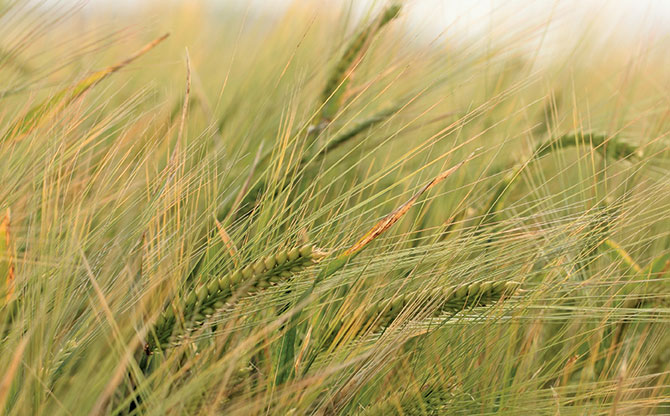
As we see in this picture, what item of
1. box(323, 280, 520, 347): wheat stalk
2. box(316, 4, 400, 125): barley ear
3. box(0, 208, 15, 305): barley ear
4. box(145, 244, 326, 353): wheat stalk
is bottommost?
box(323, 280, 520, 347): wheat stalk

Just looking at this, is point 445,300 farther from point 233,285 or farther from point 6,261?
point 6,261

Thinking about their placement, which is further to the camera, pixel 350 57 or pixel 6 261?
pixel 350 57

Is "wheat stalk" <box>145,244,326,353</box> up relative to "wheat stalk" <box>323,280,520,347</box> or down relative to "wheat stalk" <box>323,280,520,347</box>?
up

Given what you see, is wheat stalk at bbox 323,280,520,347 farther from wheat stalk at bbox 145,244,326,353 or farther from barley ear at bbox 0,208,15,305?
barley ear at bbox 0,208,15,305

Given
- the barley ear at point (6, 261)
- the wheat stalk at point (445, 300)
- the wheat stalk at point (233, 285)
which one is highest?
the barley ear at point (6, 261)

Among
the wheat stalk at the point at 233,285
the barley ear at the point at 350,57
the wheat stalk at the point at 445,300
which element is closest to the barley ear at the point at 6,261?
the wheat stalk at the point at 233,285

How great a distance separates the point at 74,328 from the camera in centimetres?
52

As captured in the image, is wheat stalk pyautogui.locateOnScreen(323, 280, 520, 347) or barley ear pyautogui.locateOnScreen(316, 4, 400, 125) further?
barley ear pyautogui.locateOnScreen(316, 4, 400, 125)

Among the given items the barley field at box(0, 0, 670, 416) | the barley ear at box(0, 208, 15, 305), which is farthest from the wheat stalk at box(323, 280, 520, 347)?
the barley ear at box(0, 208, 15, 305)

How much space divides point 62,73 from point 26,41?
1.14 feet

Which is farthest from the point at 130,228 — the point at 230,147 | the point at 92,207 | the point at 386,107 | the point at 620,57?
the point at 620,57

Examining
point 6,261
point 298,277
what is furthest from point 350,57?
point 6,261

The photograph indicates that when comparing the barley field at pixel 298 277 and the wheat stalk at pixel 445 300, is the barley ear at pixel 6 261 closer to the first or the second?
the barley field at pixel 298 277

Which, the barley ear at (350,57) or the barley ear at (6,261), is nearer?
the barley ear at (6,261)
